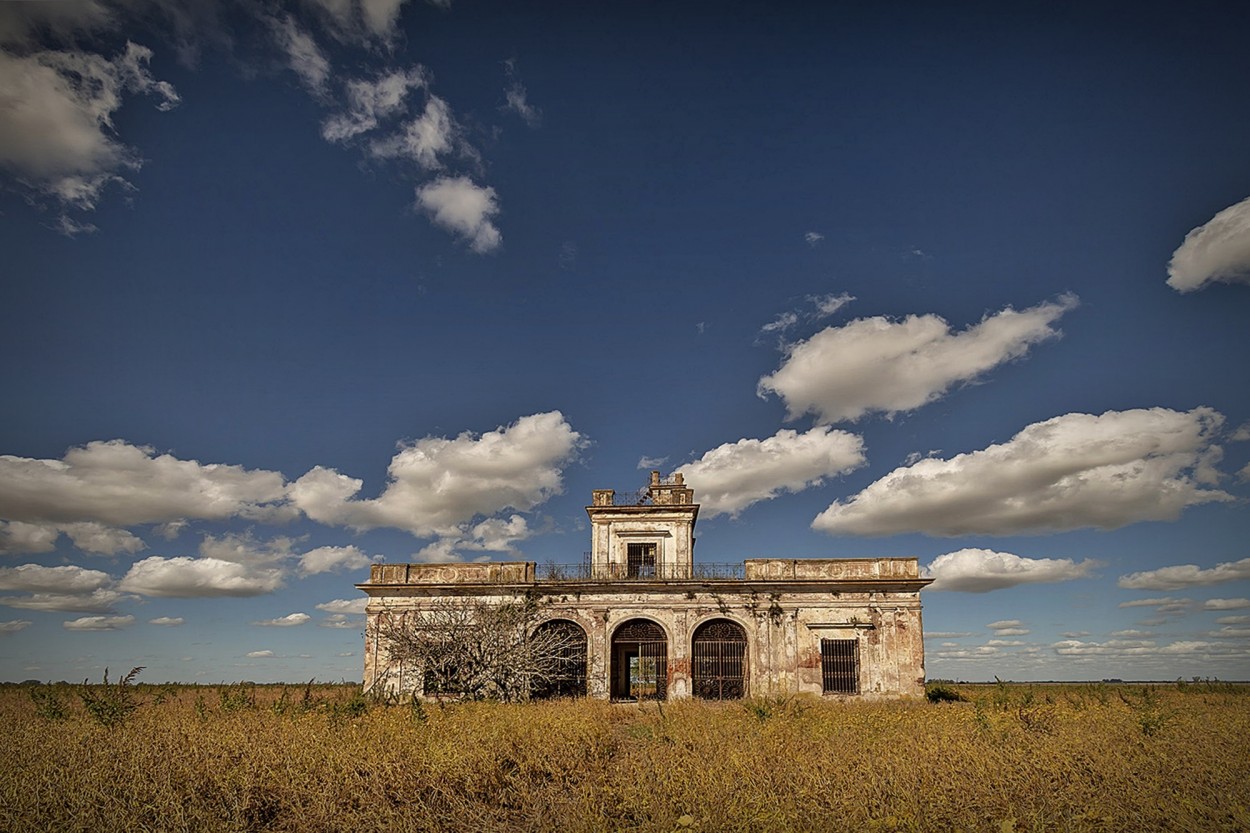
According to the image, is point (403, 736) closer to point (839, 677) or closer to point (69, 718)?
point (69, 718)

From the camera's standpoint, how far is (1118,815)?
667 centimetres

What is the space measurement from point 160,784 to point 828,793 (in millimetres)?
7248

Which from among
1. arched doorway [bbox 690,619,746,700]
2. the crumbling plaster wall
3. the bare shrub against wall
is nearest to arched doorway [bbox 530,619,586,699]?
the bare shrub against wall

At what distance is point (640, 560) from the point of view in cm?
2862

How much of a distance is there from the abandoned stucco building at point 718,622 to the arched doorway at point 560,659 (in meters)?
0.06

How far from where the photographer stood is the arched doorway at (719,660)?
81.4 ft

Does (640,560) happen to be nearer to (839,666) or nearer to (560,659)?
(560,659)

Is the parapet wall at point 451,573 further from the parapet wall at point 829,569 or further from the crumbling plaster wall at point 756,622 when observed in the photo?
the parapet wall at point 829,569

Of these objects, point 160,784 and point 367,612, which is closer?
point 160,784

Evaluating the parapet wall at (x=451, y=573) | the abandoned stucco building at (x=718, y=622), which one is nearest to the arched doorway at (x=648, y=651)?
the abandoned stucco building at (x=718, y=622)

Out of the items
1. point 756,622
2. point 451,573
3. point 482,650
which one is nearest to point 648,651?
point 756,622

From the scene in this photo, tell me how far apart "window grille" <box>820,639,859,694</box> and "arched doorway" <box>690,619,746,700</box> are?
109 inches

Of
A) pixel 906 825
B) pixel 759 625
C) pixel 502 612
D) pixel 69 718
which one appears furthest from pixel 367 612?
pixel 906 825

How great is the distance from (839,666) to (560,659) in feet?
31.9
